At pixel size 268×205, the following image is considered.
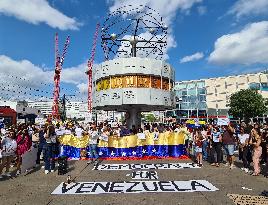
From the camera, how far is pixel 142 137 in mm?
18844

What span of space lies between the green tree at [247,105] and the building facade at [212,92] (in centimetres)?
2831

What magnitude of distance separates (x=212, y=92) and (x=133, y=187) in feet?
350

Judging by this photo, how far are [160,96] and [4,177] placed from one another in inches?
600

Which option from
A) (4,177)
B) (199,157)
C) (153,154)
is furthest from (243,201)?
(153,154)

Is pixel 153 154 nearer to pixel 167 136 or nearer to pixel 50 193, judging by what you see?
pixel 167 136

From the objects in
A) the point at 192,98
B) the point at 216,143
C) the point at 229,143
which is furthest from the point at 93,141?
the point at 192,98

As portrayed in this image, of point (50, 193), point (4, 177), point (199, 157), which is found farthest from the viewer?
point (199, 157)

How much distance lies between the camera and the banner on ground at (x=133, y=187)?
9.76 meters

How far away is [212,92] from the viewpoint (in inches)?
4434

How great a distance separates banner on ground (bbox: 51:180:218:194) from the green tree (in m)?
58.5

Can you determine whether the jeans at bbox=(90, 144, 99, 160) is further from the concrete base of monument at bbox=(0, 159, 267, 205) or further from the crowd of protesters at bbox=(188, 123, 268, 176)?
the crowd of protesters at bbox=(188, 123, 268, 176)

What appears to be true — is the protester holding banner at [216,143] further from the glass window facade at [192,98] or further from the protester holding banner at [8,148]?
the glass window facade at [192,98]

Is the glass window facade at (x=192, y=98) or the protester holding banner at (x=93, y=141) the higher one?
the glass window facade at (x=192, y=98)

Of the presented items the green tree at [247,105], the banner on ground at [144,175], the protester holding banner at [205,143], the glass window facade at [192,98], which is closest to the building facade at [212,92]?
the glass window facade at [192,98]
